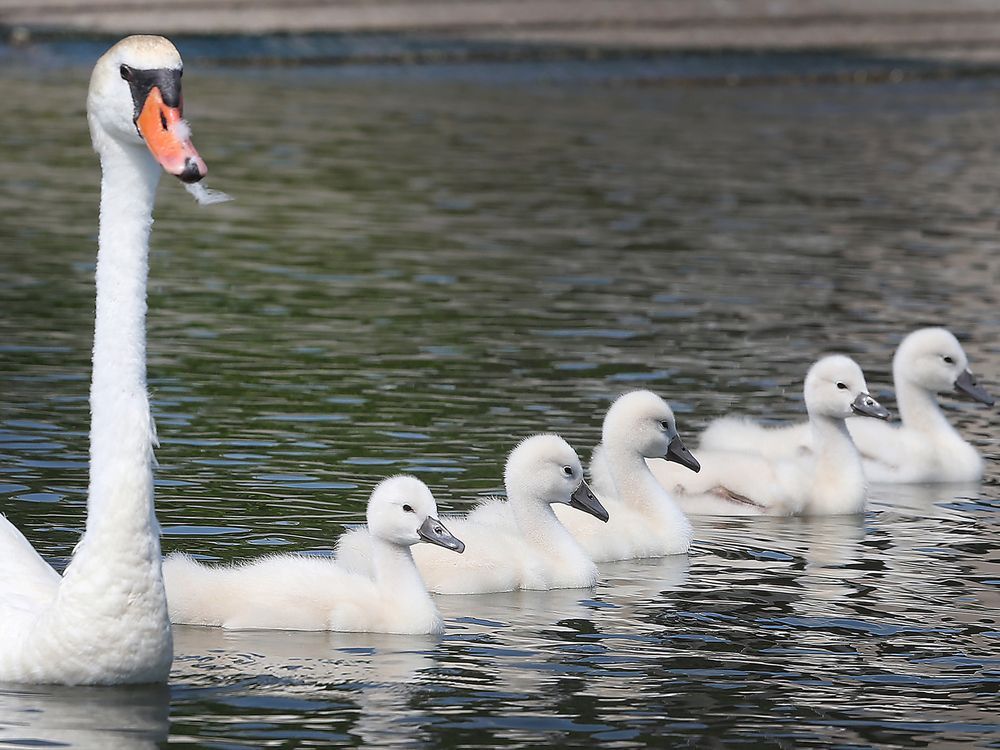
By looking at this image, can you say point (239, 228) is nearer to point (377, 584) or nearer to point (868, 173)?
point (868, 173)

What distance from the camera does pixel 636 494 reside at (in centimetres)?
1095

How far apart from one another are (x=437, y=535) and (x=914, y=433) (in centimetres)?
458

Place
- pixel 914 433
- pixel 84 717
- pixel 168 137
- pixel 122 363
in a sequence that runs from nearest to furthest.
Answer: pixel 168 137, pixel 122 363, pixel 84 717, pixel 914 433

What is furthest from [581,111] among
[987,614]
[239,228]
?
[987,614]

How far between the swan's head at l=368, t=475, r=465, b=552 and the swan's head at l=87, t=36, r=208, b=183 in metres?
2.24

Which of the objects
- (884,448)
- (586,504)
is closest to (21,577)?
(586,504)

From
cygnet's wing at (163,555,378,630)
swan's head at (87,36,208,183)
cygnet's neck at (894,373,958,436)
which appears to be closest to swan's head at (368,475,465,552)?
cygnet's wing at (163,555,378,630)

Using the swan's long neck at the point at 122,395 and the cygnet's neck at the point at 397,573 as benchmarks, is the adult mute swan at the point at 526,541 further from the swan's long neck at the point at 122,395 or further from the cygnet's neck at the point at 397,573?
the swan's long neck at the point at 122,395

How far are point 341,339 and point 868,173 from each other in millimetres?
13309

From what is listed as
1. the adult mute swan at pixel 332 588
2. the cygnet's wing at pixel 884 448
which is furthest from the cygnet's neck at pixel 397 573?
the cygnet's wing at pixel 884 448

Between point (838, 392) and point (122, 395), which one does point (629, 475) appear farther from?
point (122, 395)

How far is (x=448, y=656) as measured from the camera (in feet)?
28.5

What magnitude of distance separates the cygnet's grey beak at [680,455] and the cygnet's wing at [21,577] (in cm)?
379

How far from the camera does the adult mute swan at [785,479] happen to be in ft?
38.3
